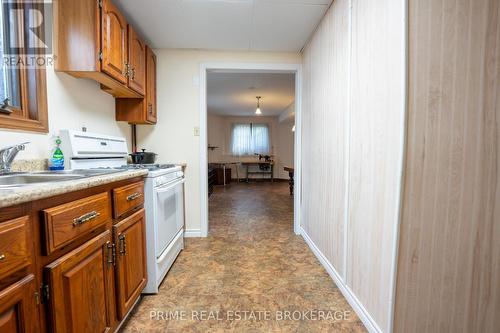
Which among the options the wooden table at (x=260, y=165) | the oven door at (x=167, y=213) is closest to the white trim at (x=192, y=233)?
the oven door at (x=167, y=213)

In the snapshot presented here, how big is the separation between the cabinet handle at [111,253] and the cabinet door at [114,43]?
115 cm

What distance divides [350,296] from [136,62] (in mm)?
2479

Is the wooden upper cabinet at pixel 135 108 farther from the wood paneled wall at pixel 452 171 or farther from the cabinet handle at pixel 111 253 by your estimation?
the wood paneled wall at pixel 452 171

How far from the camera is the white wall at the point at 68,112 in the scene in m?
1.32

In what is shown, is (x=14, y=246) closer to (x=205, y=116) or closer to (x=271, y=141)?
(x=205, y=116)

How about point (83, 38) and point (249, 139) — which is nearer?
point (83, 38)

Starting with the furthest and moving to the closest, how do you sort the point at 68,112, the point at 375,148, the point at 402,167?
the point at 68,112
the point at 375,148
the point at 402,167

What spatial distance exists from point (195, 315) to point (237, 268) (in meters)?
0.62

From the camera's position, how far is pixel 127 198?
4.24ft

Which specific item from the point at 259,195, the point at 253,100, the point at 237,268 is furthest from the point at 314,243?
the point at 253,100

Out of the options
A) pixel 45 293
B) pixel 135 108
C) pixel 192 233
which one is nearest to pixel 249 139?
pixel 192 233

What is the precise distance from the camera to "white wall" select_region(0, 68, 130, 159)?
1316mm

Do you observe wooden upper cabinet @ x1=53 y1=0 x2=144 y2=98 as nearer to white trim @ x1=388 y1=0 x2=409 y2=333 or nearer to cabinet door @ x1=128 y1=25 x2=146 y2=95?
cabinet door @ x1=128 y1=25 x2=146 y2=95

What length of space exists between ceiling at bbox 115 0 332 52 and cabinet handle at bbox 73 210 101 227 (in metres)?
1.71
